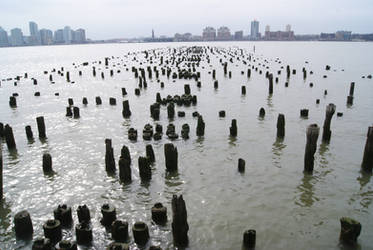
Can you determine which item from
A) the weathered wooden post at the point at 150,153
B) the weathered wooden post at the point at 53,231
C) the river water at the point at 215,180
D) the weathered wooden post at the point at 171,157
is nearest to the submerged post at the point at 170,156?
the weathered wooden post at the point at 171,157

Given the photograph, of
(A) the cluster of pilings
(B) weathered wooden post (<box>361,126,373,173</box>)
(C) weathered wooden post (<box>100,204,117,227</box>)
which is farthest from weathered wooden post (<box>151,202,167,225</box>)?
(B) weathered wooden post (<box>361,126,373,173</box>)

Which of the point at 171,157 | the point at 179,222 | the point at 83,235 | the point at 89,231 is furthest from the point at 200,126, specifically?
the point at 83,235

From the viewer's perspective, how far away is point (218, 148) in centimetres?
1492

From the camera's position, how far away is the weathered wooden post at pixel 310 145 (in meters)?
11.3

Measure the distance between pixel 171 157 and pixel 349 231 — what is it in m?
6.49

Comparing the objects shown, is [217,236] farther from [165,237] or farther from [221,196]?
[221,196]

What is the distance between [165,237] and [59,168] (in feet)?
21.8

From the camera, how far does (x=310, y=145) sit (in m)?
11.7

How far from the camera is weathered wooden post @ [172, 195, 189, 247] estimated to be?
25.1 feet

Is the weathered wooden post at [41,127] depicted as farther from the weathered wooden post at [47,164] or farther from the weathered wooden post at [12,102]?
the weathered wooden post at [12,102]

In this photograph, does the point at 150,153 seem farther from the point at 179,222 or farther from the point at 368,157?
the point at 368,157

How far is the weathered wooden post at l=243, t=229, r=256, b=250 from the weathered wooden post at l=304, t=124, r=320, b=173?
4.91 metres

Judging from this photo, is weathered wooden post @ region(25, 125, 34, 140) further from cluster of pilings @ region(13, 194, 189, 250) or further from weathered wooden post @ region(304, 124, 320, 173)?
weathered wooden post @ region(304, 124, 320, 173)

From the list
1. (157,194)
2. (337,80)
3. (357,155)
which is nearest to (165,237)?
(157,194)
